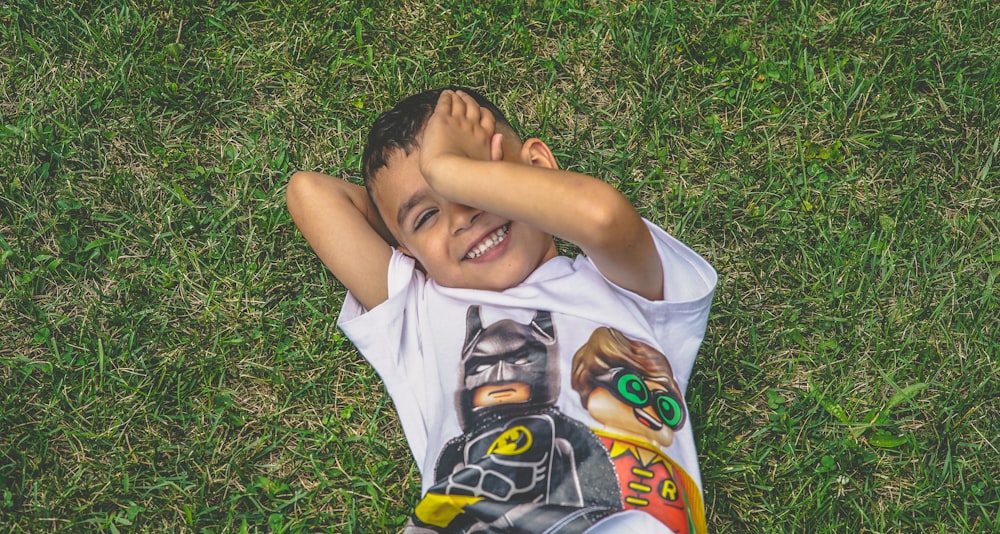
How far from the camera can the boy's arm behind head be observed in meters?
2.71

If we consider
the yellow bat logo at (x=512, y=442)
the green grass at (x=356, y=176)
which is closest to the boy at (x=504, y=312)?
the yellow bat logo at (x=512, y=442)

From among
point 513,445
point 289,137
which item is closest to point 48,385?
point 289,137

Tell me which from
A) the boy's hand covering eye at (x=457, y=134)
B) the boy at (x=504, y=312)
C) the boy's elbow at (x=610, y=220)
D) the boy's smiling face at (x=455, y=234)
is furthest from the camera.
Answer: the boy's smiling face at (x=455, y=234)

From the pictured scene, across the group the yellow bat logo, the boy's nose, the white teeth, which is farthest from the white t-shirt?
the boy's nose

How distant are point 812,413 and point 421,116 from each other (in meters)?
1.74

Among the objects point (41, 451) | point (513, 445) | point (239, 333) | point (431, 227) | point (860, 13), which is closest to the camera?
point (513, 445)

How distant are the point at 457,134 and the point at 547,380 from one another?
2.58ft

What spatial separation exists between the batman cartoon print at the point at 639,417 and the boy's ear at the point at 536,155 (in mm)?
572

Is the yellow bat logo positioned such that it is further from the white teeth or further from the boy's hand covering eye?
the boy's hand covering eye

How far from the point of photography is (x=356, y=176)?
3133 mm

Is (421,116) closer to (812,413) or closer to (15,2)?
(812,413)

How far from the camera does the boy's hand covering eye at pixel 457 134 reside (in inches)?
89.0

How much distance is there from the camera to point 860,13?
321cm

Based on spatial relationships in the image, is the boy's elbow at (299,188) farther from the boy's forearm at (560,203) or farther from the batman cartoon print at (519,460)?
the batman cartoon print at (519,460)
